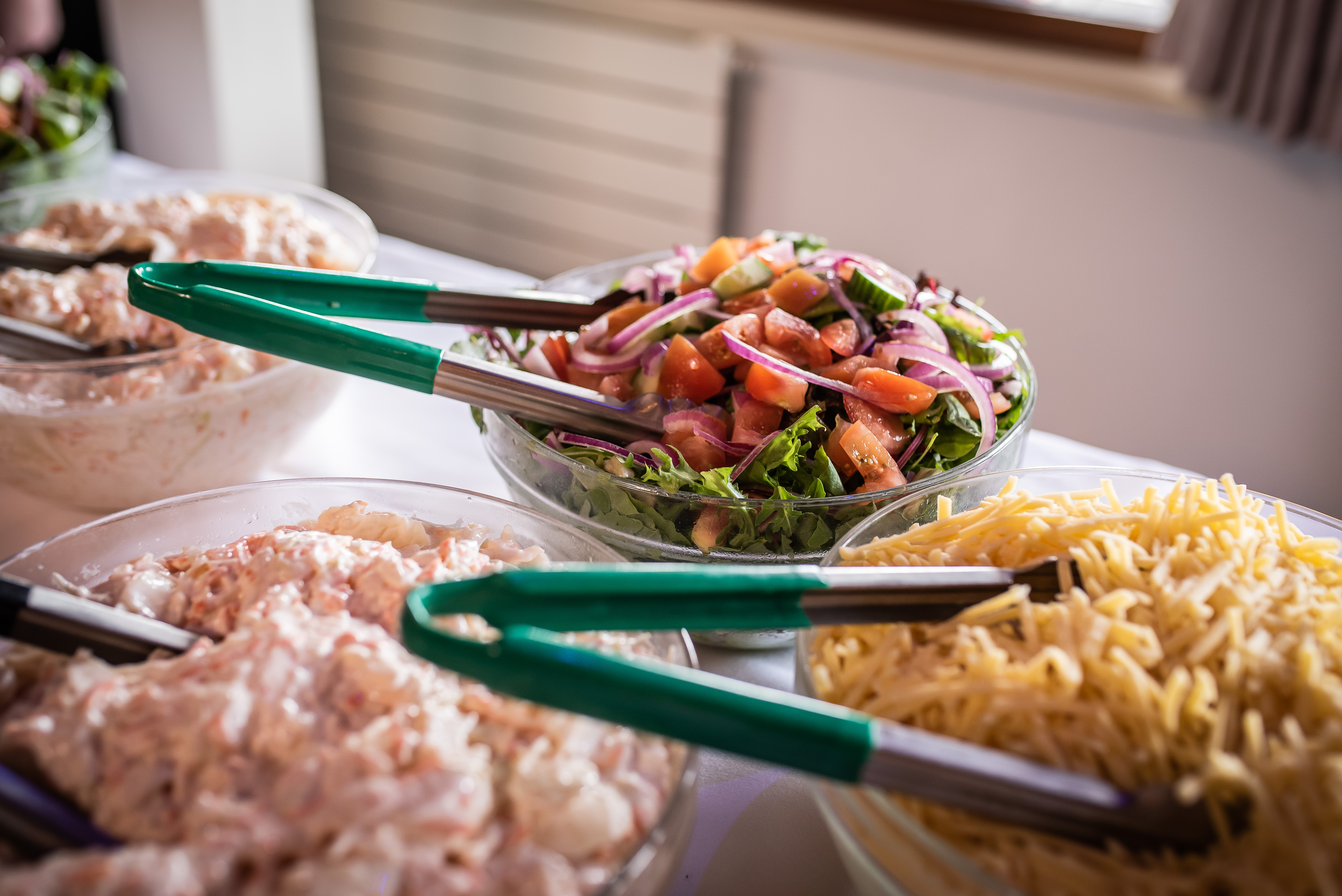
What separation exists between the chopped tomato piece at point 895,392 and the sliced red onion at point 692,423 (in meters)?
0.17

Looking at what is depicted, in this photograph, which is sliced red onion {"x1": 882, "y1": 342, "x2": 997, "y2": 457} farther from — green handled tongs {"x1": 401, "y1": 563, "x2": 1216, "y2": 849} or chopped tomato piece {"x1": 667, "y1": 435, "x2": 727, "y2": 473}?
green handled tongs {"x1": 401, "y1": 563, "x2": 1216, "y2": 849}

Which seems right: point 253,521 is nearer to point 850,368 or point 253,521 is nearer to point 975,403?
point 850,368

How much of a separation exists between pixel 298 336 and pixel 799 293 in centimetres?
60

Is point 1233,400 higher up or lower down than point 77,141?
lower down

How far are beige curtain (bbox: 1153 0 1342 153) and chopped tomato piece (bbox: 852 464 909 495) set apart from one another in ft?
7.00

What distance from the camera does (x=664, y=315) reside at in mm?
1206

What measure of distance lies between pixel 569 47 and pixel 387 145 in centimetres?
115

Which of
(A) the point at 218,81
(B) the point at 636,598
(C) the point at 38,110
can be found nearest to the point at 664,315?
(B) the point at 636,598

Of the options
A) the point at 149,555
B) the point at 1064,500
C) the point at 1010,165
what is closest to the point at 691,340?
the point at 1064,500

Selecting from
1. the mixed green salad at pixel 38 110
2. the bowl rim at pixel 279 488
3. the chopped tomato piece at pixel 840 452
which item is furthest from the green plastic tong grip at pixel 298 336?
the mixed green salad at pixel 38 110

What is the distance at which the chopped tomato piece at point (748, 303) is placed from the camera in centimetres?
121

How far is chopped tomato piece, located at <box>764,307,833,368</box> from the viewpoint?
114 centimetres

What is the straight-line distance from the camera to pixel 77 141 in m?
2.01

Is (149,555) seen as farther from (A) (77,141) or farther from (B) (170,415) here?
(A) (77,141)
